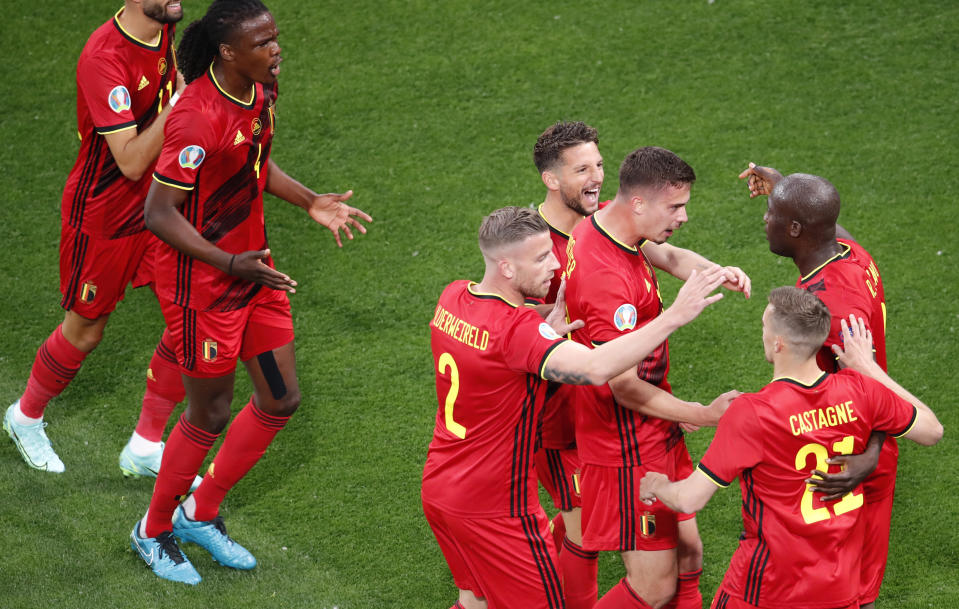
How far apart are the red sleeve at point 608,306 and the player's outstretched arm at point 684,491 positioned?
523mm

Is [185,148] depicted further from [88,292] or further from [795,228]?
[795,228]

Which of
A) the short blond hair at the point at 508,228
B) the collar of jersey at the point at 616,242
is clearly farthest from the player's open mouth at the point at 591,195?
→ the short blond hair at the point at 508,228

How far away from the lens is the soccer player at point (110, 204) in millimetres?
4953

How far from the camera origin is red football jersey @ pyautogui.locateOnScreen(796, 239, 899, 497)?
3863 millimetres

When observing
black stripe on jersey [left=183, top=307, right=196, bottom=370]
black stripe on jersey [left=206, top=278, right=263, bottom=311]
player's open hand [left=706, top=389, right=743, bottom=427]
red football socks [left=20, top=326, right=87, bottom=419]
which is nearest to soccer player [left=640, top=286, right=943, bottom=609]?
player's open hand [left=706, top=389, right=743, bottom=427]

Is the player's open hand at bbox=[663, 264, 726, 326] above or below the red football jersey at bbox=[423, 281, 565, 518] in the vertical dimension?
above

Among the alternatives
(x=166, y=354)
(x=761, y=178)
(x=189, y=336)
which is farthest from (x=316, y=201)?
(x=761, y=178)

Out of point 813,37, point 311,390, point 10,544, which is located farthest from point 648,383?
point 813,37

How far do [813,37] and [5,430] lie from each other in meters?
6.40

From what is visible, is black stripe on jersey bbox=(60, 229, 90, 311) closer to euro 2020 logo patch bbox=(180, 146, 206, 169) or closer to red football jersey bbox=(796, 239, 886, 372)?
euro 2020 logo patch bbox=(180, 146, 206, 169)

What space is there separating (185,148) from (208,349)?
34.4 inches

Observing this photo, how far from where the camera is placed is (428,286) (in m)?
6.74

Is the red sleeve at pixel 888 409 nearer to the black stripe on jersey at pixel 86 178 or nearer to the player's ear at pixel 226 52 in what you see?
the player's ear at pixel 226 52

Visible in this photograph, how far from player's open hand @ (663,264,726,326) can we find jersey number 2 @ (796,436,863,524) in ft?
1.90
